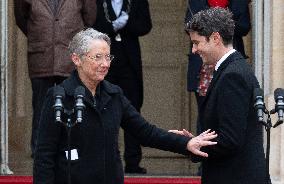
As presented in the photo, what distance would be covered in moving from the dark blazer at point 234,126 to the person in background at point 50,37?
284cm

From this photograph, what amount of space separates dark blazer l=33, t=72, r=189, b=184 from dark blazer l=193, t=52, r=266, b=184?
0.58 meters

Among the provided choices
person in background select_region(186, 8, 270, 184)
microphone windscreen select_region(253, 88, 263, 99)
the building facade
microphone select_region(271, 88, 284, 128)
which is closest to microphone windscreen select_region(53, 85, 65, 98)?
person in background select_region(186, 8, 270, 184)

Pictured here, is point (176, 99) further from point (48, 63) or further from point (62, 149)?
point (62, 149)

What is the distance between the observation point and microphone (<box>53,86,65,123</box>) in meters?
6.32

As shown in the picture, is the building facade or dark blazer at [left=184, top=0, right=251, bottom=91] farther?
the building facade

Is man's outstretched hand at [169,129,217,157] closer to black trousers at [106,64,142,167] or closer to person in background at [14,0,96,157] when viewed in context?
person in background at [14,0,96,157]

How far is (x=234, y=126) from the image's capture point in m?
6.38

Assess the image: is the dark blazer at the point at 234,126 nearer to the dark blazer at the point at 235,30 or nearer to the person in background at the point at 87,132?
the person in background at the point at 87,132

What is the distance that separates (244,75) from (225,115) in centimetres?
24

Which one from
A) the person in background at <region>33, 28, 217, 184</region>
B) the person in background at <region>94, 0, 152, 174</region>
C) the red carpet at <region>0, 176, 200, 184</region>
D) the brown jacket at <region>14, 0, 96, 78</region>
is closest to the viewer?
the person in background at <region>33, 28, 217, 184</region>

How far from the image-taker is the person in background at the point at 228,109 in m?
6.39

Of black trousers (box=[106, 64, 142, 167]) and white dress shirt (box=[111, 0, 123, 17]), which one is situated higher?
white dress shirt (box=[111, 0, 123, 17])

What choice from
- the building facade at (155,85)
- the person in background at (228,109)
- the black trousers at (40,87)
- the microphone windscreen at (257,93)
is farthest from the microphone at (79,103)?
the building facade at (155,85)

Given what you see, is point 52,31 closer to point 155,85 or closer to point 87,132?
point 155,85
